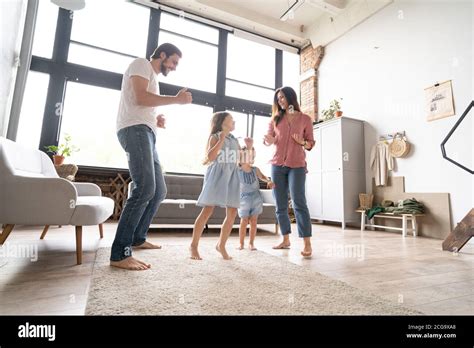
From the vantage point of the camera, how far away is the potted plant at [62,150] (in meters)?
3.60

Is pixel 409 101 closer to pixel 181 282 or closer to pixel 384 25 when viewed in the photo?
pixel 384 25

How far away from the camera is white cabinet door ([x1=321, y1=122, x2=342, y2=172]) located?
14.1ft

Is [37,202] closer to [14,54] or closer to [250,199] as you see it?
[250,199]

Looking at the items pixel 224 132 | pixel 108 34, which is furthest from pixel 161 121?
pixel 108 34

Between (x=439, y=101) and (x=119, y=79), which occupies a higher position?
(x=119, y=79)

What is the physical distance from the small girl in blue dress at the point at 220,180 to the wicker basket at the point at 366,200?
3.02 meters

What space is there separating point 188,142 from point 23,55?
267 centimetres

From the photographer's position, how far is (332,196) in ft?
14.2

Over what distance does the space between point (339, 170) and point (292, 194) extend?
2.58 meters

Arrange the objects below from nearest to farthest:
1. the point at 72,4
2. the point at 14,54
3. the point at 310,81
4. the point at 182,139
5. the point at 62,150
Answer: the point at 14,54, the point at 72,4, the point at 62,150, the point at 182,139, the point at 310,81

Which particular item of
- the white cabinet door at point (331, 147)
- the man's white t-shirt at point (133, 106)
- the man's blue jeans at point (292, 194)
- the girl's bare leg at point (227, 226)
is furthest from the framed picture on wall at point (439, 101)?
the man's white t-shirt at point (133, 106)

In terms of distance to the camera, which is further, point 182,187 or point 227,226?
point 182,187
